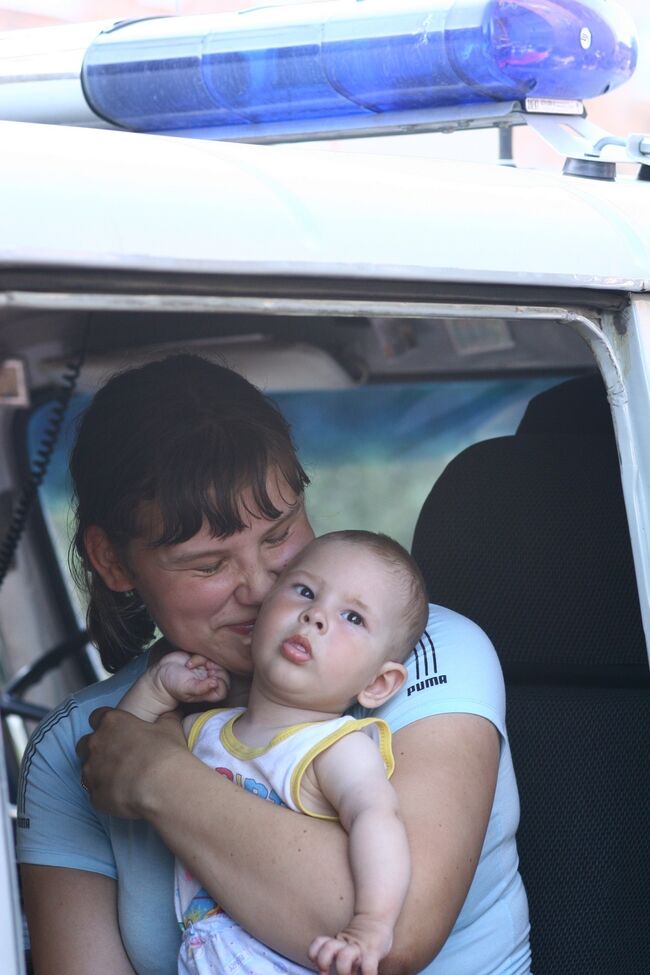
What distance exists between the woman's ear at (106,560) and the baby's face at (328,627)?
33cm

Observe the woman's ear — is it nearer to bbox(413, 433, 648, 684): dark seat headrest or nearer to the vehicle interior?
the vehicle interior

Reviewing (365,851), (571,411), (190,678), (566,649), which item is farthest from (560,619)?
(365,851)

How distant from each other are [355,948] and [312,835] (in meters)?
0.18

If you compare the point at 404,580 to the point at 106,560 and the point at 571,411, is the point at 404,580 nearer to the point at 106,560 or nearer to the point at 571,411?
the point at 106,560

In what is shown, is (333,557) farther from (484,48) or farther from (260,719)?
(484,48)

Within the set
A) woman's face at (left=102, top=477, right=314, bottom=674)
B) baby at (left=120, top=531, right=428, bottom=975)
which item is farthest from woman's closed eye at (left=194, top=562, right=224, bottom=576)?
baby at (left=120, top=531, right=428, bottom=975)

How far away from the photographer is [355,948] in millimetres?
1437

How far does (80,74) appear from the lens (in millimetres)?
2152

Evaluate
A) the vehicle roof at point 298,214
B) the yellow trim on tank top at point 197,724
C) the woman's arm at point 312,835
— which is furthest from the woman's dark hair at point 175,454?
the vehicle roof at point 298,214

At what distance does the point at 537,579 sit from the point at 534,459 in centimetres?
19

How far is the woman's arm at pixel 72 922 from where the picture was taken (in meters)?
1.91

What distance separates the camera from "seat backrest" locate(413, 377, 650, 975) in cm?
201

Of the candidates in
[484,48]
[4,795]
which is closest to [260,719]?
[4,795]

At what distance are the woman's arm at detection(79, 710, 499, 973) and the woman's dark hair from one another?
348 millimetres
